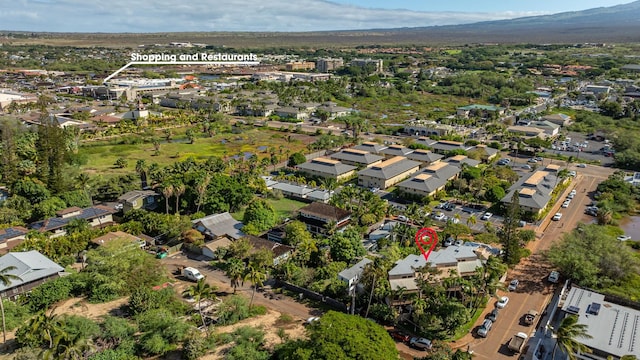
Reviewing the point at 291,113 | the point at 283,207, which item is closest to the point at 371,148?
the point at 283,207

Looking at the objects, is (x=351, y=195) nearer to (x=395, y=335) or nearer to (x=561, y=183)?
(x=395, y=335)

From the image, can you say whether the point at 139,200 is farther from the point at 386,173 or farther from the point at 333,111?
the point at 333,111

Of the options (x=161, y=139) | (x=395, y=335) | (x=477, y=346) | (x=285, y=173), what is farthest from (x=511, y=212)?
(x=161, y=139)

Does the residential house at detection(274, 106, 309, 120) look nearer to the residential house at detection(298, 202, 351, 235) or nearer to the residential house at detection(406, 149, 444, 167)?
the residential house at detection(406, 149, 444, 167)

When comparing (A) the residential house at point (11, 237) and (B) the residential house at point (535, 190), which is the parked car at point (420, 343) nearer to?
(B) the residential house at point (535, 190)

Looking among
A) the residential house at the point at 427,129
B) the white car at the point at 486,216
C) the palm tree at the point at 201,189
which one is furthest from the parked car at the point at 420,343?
the residential house at the point at 427,129

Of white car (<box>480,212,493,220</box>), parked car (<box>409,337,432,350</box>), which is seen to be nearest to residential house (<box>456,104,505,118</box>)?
white car (<box>480,212,493,220</box>)
